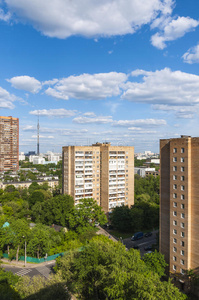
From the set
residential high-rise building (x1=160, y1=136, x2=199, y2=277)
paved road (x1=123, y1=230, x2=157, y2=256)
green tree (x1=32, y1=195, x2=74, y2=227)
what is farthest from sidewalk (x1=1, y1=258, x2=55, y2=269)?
residential high-rise building (x1=160, y1=136, x2=199, y2=277)

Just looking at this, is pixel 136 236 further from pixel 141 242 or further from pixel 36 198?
pixel 36 198

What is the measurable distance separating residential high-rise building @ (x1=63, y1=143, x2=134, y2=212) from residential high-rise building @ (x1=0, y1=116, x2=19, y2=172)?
340 feet

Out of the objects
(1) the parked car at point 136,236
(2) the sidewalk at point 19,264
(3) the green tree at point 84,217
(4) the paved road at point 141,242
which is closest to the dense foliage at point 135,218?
(1) the parked car at point 136,236

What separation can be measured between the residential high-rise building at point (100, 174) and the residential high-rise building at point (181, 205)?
107ft

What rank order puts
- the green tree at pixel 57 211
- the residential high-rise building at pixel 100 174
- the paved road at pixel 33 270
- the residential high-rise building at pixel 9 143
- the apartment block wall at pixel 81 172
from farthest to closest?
1. the residential high-rise building at pixel 9 143
2. the residential high-rise building at pixel 100 174
3. the apartment block wall at pixel 81 172
4. the green tree at pixel 57 211
5. the paved road at pixel 33 270

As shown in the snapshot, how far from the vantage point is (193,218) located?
109ft

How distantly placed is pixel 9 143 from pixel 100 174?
112374 millimetres

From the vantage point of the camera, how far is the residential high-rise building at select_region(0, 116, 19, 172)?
159250mm

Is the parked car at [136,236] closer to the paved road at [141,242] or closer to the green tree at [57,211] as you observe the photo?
the paved road at [141,242]

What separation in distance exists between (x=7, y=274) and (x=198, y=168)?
29088 mm

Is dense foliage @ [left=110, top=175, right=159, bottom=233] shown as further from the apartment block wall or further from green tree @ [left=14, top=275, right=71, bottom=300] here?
green tree @ [left=14, top=275, right=71, bottom=300]

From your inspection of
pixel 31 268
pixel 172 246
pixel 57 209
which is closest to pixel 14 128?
pixel 57 209

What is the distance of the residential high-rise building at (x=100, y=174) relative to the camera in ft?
226

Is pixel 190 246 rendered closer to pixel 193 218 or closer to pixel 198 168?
pixel 193 218
